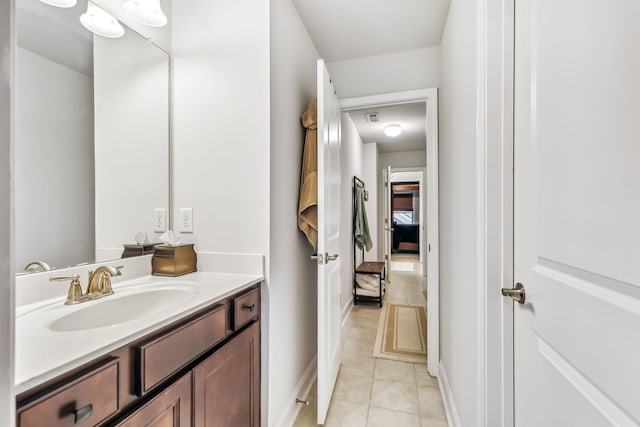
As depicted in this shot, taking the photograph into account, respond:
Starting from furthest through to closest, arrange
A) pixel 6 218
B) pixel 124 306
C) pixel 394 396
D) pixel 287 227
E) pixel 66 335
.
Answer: pixel 394 396, pixel 287 227, pixel 124 306, pixel 66 335, pixel 6 218

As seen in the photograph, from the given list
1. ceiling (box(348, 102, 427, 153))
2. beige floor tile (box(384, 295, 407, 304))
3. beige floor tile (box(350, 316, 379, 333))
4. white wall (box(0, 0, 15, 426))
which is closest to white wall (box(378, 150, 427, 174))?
ceiling (box(348, 102, 427, 153))

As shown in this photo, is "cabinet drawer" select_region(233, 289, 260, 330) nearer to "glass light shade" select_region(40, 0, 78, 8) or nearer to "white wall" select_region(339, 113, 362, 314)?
"glass light shade" select_region(40, 0, 78, 8)

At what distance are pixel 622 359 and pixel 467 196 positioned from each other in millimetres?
882

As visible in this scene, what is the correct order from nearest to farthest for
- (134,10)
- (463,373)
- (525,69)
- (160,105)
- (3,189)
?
(3,189) → (525,69) → (134,10) → (463,373) → (160,105)

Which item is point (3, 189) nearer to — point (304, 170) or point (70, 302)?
point (70, 302)

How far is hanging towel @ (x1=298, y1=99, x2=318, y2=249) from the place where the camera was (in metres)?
1.66

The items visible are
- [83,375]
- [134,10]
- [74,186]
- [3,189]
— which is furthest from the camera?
[134,10]

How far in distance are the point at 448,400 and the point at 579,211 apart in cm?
155

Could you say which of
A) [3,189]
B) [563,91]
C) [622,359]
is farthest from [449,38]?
[3,189]

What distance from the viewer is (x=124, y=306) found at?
3.51 feet

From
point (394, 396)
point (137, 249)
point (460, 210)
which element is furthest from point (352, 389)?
point (137, 249)

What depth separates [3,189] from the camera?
0.41m

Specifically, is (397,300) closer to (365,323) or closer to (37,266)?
(365,323)

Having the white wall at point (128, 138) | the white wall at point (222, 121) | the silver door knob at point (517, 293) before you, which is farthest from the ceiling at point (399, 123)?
the silver door knob at point (517, 293)
